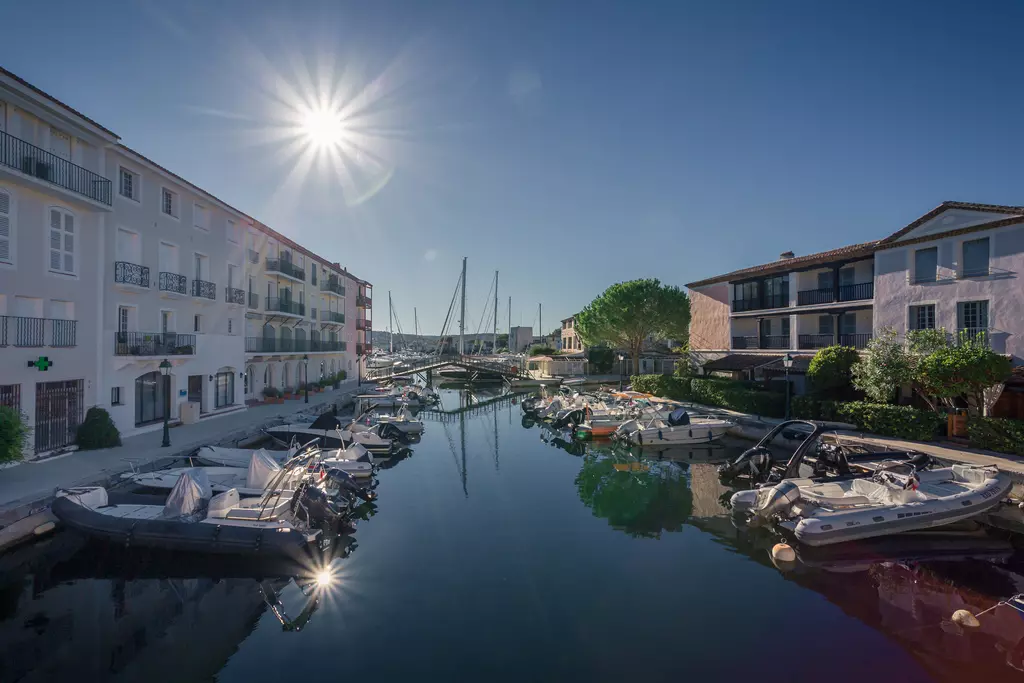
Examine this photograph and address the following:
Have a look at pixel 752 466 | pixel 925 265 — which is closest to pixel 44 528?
pixel 752 466

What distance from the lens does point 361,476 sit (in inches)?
725

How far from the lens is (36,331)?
16.4 metres

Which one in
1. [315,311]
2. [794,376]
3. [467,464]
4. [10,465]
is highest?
[315,311]

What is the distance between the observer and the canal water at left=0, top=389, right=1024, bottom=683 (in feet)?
26.5

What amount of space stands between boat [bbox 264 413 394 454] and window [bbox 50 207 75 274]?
981cm

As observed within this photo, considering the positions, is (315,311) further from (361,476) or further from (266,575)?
(266,575)

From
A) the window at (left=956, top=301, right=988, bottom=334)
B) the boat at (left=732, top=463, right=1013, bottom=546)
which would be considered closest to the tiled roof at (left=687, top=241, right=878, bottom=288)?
the window at (left=956, top=301, right=988, bottom=334)

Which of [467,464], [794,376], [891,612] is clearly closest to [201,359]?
[467,464]

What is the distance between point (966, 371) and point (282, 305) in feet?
120

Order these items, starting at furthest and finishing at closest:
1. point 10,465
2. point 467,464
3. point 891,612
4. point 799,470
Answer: point 467,464 < point 799,470 < point 10,465 < point 891,612

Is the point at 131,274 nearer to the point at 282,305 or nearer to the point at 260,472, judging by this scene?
the point at 260,472

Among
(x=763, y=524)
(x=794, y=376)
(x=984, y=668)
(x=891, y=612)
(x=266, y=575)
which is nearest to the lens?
(x=984, y=668)

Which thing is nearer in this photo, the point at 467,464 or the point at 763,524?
the point at 763,524

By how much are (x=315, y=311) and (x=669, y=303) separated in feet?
103
